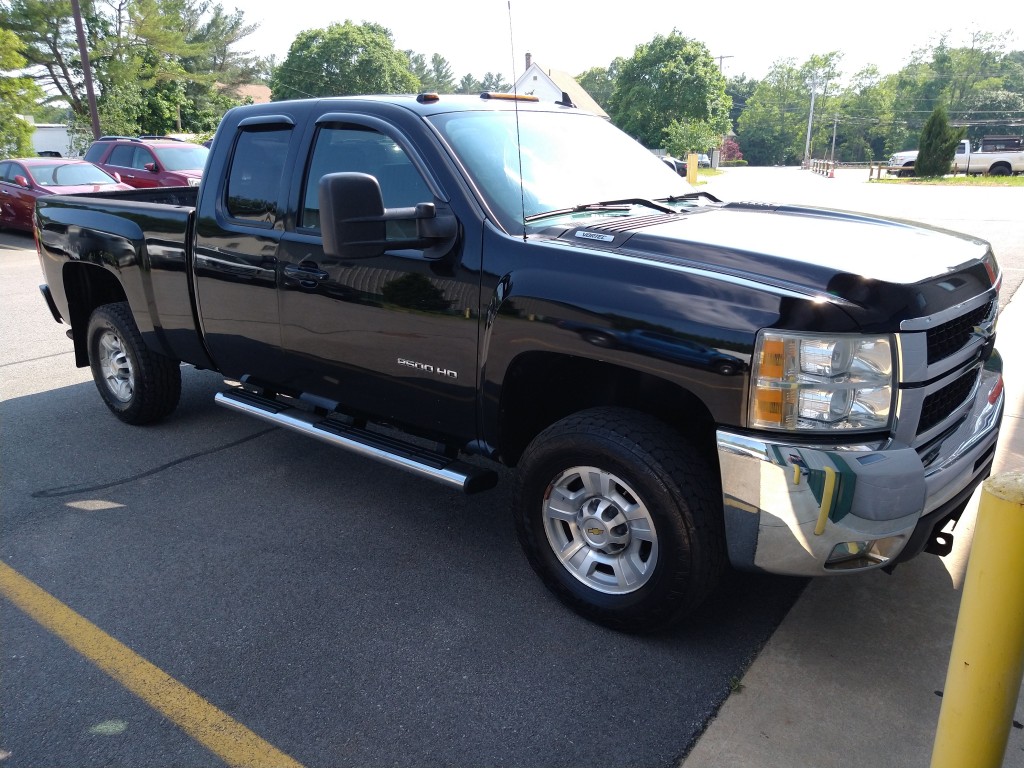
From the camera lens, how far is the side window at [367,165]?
3.69m

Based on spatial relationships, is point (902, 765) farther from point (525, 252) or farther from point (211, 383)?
point (211, 383)

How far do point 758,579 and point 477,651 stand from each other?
1.29 meters

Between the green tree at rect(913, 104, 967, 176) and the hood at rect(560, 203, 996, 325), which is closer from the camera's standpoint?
the hood at rect(560, 203, 996, 325)

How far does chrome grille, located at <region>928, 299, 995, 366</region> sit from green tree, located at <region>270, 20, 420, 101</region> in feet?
215

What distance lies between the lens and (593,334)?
297 centimetres

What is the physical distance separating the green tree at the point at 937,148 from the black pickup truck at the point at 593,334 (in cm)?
3900

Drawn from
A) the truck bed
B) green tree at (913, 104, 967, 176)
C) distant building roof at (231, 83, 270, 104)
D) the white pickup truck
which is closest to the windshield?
the truck bed

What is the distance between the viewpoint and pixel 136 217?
16.0 feet

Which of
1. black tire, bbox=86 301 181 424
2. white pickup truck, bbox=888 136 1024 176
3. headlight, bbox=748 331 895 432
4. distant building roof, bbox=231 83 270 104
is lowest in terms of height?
white pickup truck, bbox=888 136 1024 176

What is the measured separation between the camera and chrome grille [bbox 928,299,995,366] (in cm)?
279

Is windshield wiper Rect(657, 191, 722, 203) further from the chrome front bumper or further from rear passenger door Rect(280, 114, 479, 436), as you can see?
the chrome front bumper

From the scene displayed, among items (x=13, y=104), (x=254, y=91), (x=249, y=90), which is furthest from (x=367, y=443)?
(x=254, y=91)

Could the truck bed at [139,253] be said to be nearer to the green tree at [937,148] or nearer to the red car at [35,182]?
the red car at [35,182]

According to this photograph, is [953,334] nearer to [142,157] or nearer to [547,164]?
[547,164]
